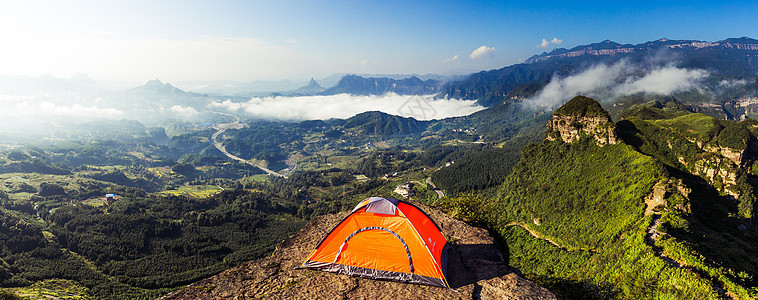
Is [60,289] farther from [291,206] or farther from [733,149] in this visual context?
[733,149]

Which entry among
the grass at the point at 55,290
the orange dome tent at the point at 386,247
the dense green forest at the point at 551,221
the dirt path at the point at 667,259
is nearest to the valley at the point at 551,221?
the dirt path at the point at 667,259

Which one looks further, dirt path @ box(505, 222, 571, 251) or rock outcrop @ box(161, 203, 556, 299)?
dirt path @ box(505, 222, 571, 251)

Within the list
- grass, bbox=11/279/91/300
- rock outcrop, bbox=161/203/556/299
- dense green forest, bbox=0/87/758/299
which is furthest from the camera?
grass, bbox=11/279/91/300

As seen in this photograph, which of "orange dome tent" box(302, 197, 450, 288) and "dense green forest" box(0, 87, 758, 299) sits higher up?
"orange dome tent" box(302, 197, 450, 288)

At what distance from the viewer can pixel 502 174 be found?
5694 inches

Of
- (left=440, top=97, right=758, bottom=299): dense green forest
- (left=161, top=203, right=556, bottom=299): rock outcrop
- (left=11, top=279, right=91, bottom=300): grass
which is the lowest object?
(left=11, top=279, right=91, bottom=300): grass

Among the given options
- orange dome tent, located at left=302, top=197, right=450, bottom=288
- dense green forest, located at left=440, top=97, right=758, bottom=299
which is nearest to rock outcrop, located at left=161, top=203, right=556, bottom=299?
orange dome tent, located at left=302, top=197, right=450, bottom=288

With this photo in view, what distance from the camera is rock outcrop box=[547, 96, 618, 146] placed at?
71.4 meters

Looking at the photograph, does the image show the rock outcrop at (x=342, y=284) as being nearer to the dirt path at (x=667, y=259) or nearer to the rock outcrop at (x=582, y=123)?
the dirt path at (x=667, y=259)

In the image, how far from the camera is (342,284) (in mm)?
16328

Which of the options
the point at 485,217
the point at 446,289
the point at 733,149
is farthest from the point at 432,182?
the point at 446,289

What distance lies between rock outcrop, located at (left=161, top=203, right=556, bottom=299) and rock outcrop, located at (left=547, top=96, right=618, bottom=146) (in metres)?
69.6

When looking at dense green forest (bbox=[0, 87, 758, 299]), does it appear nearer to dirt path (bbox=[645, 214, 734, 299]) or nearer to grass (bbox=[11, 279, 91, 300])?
dirt path (bbox=[645, 214, 734, 299])

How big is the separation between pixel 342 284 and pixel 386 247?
3408 mm
